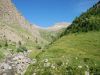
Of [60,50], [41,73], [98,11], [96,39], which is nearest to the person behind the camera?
[41,73]

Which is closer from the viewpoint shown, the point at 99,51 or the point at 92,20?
the point at 99,51

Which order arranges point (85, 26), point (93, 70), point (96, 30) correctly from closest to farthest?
1. point (93, 70)
2. point (96, 30)
3. point (85, 26)

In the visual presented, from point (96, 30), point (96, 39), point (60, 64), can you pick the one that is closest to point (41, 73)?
point (60, 64)

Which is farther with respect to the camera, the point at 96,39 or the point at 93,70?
the point at 96,39

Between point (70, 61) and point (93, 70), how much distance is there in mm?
8178

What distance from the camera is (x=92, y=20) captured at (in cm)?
11788

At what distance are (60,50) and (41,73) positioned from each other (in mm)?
22460

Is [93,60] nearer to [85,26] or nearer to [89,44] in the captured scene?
[89,44]

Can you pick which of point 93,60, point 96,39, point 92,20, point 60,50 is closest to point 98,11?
point 92,20

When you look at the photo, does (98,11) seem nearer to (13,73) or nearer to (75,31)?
(75,31)

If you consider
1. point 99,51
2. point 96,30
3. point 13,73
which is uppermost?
point 96,30

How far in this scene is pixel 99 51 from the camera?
73125 mm

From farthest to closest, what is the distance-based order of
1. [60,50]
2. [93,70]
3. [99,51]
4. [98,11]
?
1. [98,11]
2. [60,50]
3. [99,51]
4. [93,70]

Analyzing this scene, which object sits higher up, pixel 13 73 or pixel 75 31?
pixel 75 31
